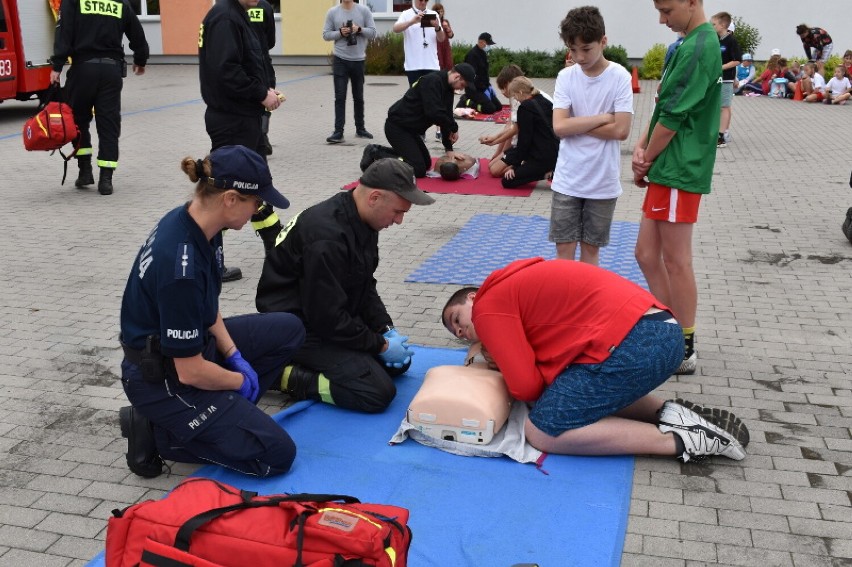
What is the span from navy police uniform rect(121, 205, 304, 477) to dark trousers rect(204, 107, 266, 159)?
2975 millimetres

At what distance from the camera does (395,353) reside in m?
→ 4.57

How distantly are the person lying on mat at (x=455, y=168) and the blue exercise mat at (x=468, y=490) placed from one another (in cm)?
601

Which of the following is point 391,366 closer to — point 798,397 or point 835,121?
point 798,397

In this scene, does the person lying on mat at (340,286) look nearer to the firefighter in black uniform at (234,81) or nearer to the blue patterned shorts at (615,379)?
the blue patterned shorts at (615,379)

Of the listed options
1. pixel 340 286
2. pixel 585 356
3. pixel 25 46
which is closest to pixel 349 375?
pixel 340 286

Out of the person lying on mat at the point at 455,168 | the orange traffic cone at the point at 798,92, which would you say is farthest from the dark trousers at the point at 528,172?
the orange traffic cone at the point at 798,92

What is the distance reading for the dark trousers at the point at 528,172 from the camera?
9.51 m

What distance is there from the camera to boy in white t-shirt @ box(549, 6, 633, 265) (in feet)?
17.3

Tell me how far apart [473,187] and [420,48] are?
296cm

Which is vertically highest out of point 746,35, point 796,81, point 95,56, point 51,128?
point 746,35

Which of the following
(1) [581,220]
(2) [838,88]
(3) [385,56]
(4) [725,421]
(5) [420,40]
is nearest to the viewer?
(4) [725,421]

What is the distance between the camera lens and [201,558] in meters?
2.59

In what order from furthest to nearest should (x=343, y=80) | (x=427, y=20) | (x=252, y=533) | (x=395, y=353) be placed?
1. (x=427, y=20)
2. (x=343, y=80)
3. (x=395, y=353)
4. (x=252, y=533)

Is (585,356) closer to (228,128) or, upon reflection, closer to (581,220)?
(581,220)
